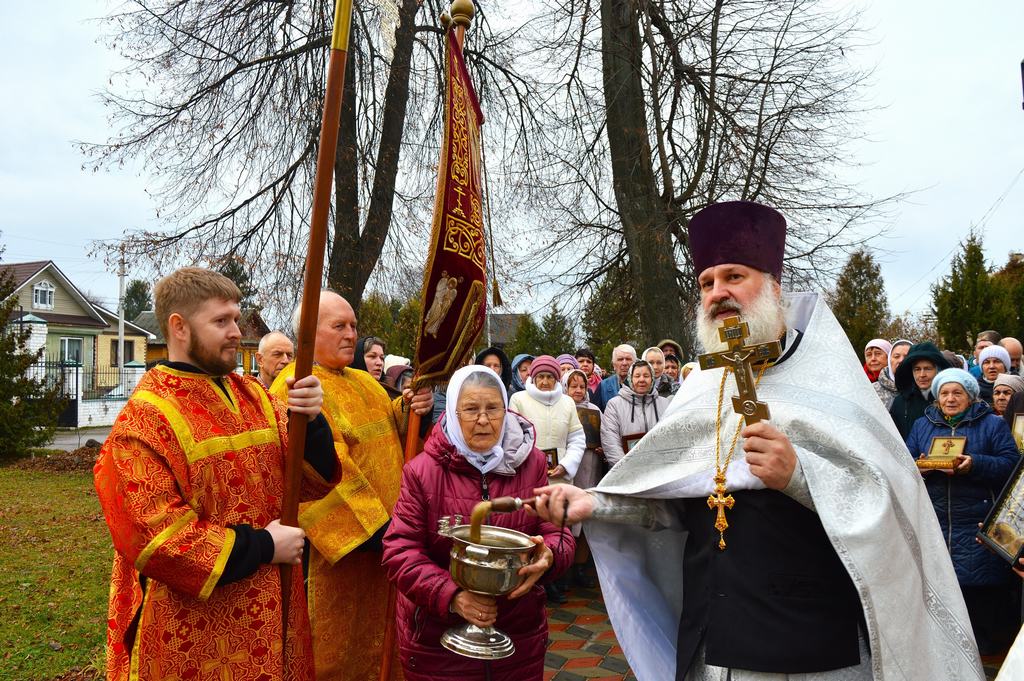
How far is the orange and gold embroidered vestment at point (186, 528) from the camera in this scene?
219cm

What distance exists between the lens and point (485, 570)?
229cm

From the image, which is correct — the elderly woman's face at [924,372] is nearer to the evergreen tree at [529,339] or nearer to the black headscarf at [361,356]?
the black headscarf at [361,356]

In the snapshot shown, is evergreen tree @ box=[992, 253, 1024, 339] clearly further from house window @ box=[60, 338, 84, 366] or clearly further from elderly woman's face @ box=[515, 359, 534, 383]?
house window @ box=[60, 338, 84, 366]

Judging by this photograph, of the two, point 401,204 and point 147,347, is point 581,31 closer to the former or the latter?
point 401,204

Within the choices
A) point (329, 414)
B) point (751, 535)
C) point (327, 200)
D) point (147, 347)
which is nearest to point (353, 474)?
point (329, 414)

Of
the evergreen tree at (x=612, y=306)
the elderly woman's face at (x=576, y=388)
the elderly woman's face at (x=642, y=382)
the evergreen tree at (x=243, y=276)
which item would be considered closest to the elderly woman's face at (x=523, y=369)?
the elderly woman's face at (x=576, y=388)

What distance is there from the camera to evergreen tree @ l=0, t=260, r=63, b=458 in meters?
14.1

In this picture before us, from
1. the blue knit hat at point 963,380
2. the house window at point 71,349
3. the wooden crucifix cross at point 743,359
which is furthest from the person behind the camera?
the house window at point 71,349

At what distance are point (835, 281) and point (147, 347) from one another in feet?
148

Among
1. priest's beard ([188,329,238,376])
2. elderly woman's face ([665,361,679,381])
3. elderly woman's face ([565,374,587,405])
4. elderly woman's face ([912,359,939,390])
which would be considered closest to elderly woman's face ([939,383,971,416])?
elderly woman's face ([912,359,939,390])

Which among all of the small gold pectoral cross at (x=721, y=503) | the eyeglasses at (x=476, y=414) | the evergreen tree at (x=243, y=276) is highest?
the evergreen tree at (x=243, y=276)

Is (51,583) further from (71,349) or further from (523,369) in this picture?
(71,349)

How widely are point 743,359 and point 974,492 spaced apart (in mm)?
3918

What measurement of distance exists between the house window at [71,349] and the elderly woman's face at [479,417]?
38264 millimetres
